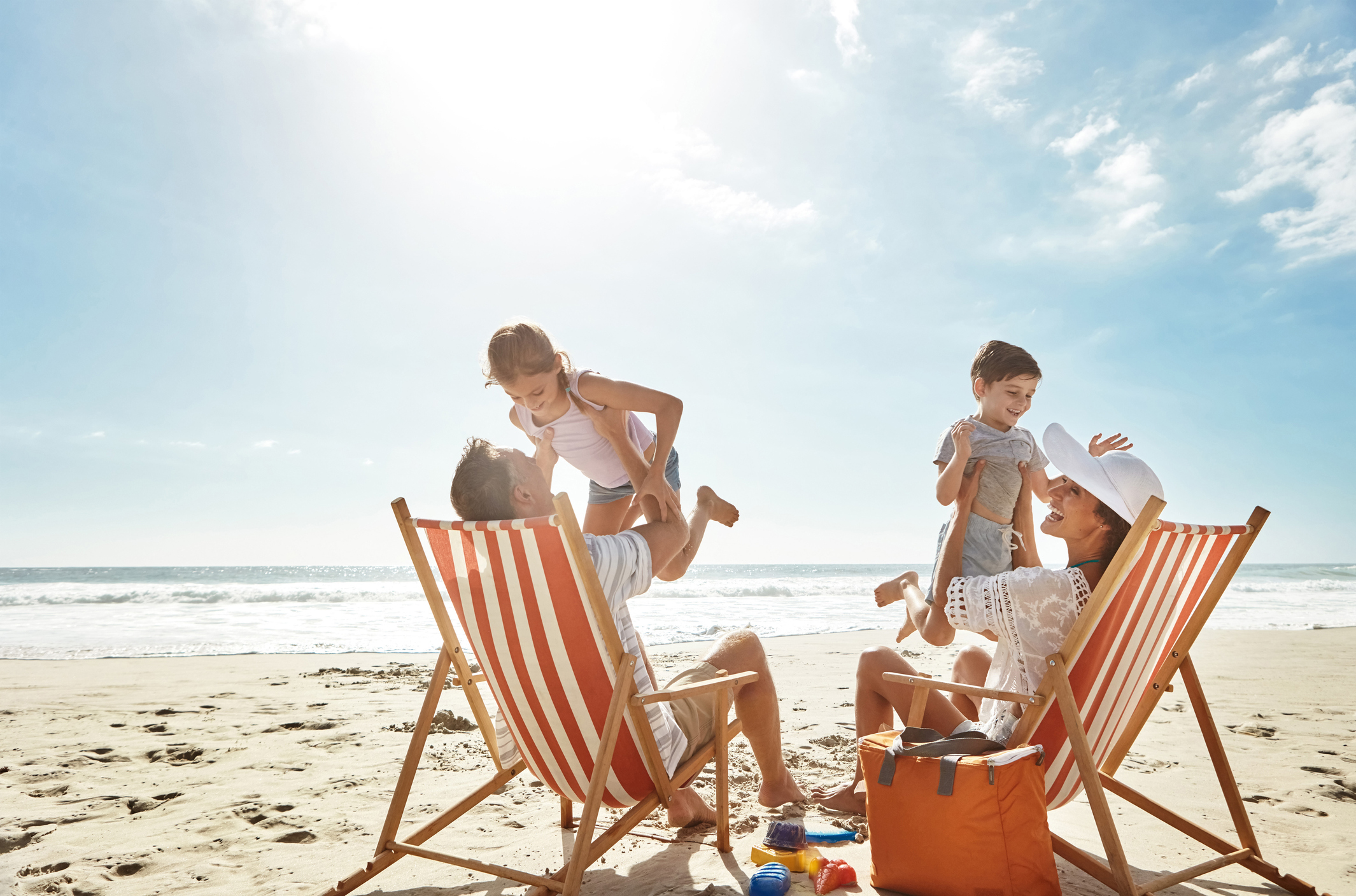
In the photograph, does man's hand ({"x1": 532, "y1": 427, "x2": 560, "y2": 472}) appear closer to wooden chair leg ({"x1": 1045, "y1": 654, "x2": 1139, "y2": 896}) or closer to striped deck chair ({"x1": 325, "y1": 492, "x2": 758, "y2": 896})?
striped deck chair ({"x1": 325, "y1": 492, "x2": 758, "y2": 896})

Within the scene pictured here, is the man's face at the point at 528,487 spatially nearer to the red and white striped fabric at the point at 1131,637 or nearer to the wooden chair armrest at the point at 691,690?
the wooden chair armrest at the point at 691,690

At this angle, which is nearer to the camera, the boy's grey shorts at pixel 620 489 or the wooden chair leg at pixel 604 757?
the wooden chair leg at pixel 604 757

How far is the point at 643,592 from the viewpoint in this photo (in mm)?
2281

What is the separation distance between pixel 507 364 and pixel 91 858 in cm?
234

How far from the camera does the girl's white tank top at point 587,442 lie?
148 inches

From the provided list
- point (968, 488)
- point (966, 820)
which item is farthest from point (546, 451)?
point (966, 820)

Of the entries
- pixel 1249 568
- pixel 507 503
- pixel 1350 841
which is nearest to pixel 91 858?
pixel 507 503

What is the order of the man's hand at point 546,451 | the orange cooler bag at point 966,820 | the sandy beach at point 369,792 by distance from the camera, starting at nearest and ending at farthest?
the orange cooler bag at point 966,820 → the sandy beach at point 369,792 → the man's hand at point 546,451

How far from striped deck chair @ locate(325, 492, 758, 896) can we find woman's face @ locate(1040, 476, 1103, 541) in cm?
109

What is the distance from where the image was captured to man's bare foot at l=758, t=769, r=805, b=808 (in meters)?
3.03

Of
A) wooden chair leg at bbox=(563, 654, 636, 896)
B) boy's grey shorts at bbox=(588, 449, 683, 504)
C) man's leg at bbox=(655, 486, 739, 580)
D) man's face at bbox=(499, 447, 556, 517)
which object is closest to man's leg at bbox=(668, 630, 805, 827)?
man's leg at bbox=(655, 486, 739, 580)

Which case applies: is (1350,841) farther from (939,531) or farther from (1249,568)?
(1249,568)

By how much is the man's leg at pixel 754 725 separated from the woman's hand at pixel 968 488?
97cm

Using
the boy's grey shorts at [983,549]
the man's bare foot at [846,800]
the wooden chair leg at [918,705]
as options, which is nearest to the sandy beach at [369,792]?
the man's bare foot at [846,800]
